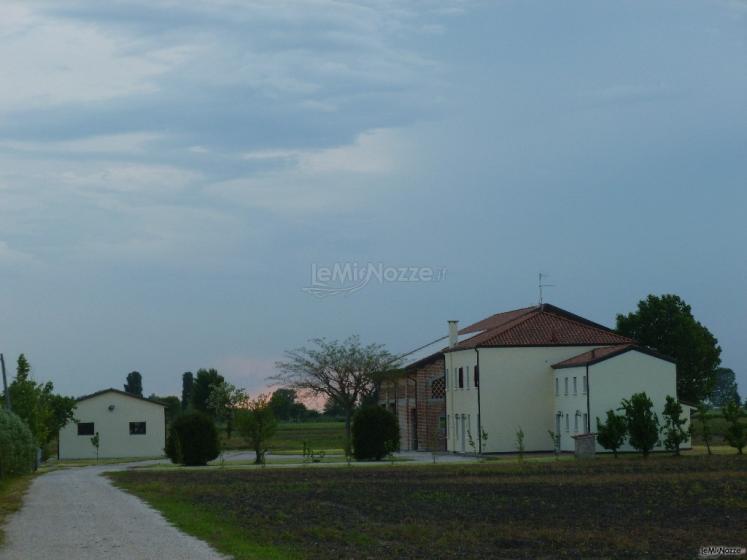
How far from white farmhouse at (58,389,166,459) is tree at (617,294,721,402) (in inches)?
1352

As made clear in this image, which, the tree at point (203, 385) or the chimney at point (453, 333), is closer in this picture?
the chimney at point (453, 333)

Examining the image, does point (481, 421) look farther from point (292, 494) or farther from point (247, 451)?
point (292, 494)

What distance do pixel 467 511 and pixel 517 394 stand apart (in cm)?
3407

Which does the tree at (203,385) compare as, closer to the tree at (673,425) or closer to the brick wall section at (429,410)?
the brick wall section at (429,410)

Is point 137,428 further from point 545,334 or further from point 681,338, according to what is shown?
point 681,338

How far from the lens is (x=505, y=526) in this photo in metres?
19.4

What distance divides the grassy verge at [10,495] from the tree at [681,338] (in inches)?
1931

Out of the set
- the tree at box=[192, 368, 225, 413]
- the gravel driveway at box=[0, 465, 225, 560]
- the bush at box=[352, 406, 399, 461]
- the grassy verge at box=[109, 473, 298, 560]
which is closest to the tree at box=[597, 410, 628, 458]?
the bush at box=[352, 406, 399, 461]

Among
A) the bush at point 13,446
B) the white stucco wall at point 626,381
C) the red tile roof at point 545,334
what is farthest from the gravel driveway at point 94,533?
the red tile roof at point 545,334

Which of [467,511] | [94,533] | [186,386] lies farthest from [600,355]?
[186,386]

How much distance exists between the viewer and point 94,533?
61.9ft

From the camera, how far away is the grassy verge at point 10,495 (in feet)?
77.3

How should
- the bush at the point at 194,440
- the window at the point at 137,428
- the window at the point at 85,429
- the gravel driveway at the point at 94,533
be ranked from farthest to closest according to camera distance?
the window at the point at 137,428 → the window at the point at 85,429 → the bush at the point at 194,440 → the gravel driveway at the point at 94,533

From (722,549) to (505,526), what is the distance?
4855 millimetres
